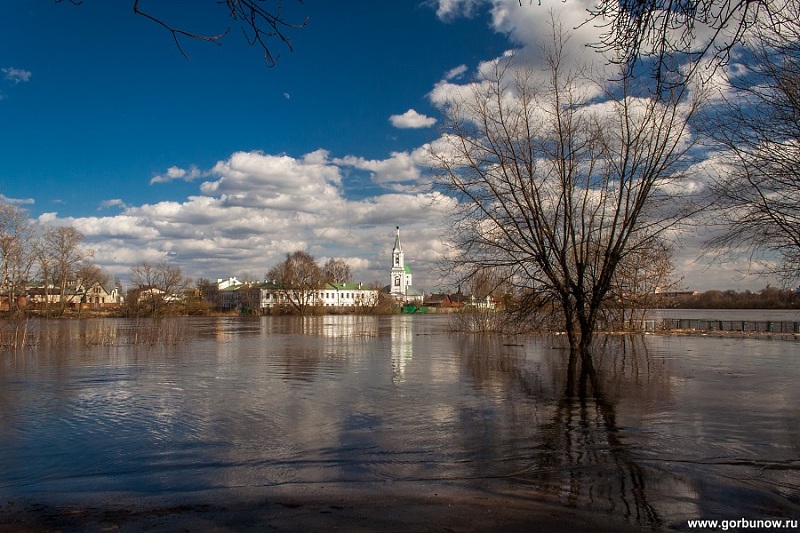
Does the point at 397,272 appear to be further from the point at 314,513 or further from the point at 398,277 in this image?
the point at 314,513

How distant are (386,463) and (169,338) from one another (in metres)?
27.6

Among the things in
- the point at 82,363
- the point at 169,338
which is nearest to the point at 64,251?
the point at 169,338

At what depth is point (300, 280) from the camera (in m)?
107

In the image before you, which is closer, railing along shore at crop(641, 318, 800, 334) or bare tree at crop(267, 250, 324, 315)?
railing along shore at crop(641, 318, 800, 334)

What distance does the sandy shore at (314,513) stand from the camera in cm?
528

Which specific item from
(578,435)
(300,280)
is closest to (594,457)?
(578,435)

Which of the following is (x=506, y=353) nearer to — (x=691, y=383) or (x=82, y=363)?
(x=691, y=383)

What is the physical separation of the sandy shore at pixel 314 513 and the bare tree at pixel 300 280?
10019cm

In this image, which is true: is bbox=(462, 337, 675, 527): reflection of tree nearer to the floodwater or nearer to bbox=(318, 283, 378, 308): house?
the floodwater

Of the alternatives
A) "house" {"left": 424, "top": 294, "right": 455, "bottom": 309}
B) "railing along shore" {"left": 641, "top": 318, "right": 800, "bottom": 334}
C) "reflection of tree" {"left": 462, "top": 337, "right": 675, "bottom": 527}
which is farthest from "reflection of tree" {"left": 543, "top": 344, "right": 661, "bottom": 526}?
"house" {"left": 424, "top": 294, "right": 455, "bottom": 309}

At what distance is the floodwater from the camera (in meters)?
6.57

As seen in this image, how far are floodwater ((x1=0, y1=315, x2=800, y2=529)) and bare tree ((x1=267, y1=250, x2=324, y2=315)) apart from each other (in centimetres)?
8771

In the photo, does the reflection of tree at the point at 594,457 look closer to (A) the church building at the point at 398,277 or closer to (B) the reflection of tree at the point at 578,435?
(B) the reflection of tree at the point at 578,435

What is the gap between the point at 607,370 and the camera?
18.1 m
